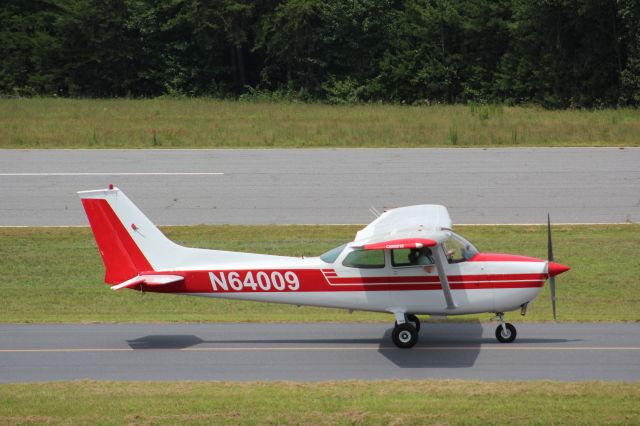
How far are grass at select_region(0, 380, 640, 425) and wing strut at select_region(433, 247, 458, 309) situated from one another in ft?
6.71

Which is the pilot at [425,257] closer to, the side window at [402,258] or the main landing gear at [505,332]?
the side window at [402,258]

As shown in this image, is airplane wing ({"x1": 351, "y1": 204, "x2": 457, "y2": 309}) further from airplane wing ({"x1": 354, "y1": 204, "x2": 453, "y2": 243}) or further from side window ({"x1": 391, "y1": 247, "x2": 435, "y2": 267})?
side window ({"x1": 391, "y1": 247, "x2": 435, "y2": 267})

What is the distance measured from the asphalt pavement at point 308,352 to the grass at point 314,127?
68.6 feet

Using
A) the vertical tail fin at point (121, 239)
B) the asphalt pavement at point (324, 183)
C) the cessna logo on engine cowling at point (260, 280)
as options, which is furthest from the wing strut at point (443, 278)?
the asphalt pavement at point (324, 183)

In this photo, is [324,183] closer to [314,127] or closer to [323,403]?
[314,127]

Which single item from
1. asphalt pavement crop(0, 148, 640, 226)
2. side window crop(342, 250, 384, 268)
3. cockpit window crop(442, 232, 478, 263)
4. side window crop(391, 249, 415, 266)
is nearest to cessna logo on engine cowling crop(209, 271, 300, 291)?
side window crop(342, 250, 384, 268)

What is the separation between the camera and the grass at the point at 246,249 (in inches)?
683

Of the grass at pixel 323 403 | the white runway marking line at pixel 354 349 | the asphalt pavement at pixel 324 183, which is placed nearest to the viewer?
the grass at pixel 323 403

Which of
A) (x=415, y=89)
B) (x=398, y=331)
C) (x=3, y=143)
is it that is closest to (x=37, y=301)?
(x=398, y=331)

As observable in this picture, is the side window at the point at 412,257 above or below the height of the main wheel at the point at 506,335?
above

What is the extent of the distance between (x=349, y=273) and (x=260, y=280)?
1.37m

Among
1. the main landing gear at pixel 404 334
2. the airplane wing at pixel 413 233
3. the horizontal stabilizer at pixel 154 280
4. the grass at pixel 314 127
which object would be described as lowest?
the main landing gear at pixel 404 334

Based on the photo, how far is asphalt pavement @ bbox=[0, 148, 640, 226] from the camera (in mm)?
24953

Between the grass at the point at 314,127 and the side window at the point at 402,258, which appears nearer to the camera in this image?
the side window at the point at 402,258
